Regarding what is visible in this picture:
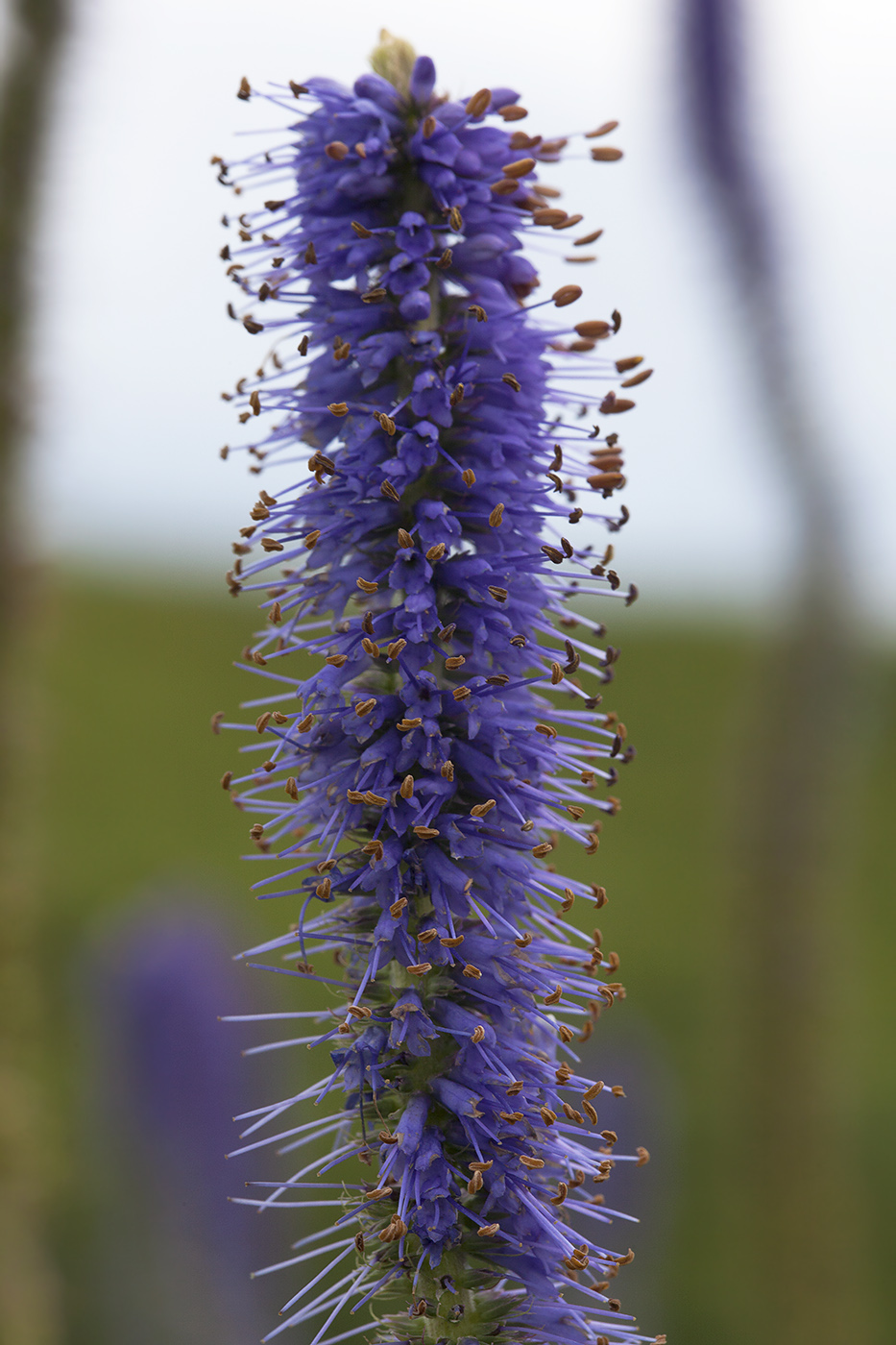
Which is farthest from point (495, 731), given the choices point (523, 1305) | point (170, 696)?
point (170, 696)

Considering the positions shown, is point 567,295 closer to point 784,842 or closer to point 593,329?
point 593,329

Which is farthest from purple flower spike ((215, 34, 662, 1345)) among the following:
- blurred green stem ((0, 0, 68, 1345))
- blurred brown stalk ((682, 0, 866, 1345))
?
blurred brown stalk ((682, 0, 866, 1345))

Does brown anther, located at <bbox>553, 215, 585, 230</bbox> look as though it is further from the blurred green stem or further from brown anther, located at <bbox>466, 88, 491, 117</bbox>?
the blurred green stem

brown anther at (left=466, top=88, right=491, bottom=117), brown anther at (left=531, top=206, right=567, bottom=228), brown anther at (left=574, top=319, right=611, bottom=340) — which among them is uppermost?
brown anther at (left=466, top=88, right=491, bottom=117)

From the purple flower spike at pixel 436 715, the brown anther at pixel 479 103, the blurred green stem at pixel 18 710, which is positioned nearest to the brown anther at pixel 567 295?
the purple flower spike at pixel 436 715

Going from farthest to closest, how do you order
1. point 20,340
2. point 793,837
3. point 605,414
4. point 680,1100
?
point 680,1100, point 793,837, point 20,340, point 605,414

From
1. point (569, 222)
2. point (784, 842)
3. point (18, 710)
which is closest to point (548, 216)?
point (569, 222)

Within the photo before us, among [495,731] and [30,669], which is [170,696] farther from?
[495,731]
